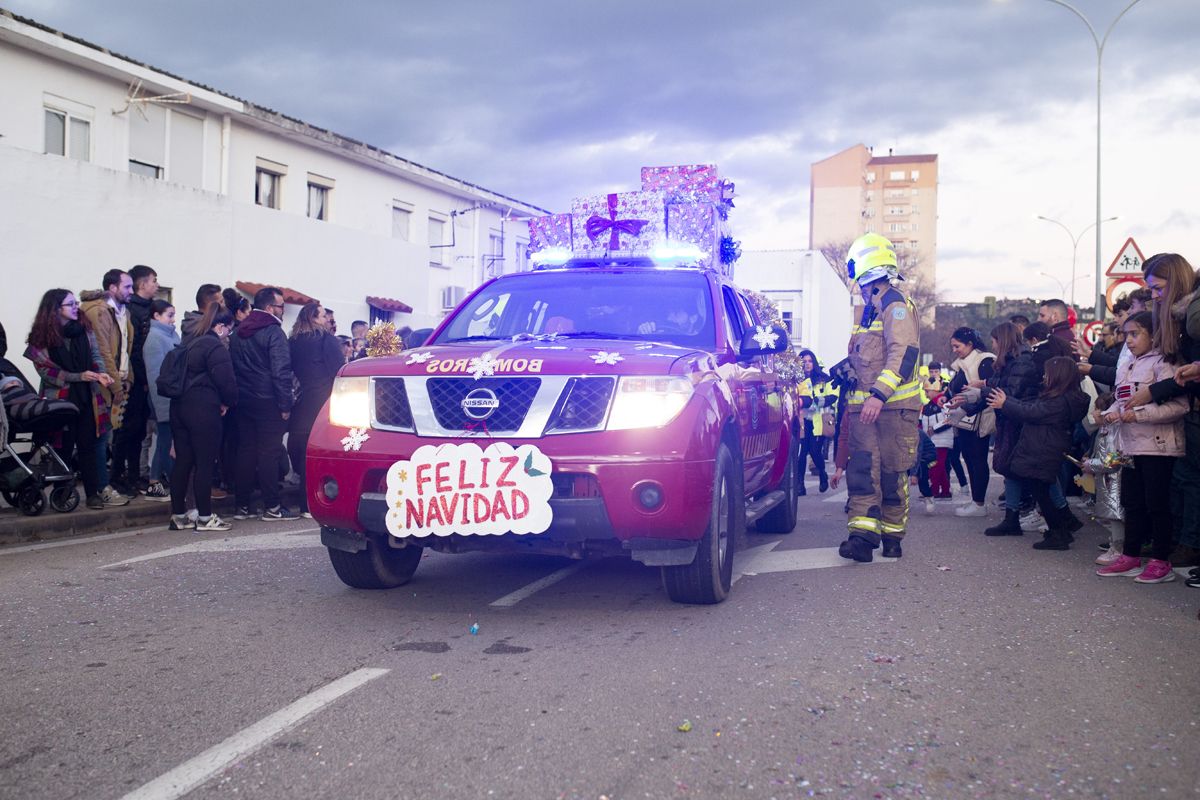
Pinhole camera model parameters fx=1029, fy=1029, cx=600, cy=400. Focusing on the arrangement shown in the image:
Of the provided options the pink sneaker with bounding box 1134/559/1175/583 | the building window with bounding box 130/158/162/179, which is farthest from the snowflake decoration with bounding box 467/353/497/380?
the building window with bounding box 130/158/162/179

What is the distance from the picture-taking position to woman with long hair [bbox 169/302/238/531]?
7957 mm

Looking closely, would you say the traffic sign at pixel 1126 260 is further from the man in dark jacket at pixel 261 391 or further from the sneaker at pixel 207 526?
the sneaker at pixel 207 526

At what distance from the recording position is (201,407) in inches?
314

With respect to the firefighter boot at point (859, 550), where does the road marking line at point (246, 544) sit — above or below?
below

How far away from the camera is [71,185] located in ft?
54.3

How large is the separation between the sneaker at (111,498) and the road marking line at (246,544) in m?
1.44

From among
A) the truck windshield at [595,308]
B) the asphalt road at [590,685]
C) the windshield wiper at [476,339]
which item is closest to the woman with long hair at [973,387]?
the asphalt road at [590,685]

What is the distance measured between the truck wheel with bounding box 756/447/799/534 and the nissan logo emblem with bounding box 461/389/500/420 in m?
3.83

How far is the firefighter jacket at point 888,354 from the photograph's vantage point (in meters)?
6.78

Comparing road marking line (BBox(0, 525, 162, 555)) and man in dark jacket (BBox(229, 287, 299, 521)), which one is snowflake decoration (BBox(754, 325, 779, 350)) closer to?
man in dark jacket (BBox(229, 287, 299, 521))

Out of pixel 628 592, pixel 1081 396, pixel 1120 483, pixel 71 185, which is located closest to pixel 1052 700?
pixel 628 592

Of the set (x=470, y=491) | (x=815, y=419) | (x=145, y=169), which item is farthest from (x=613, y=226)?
(x=145, y=169)

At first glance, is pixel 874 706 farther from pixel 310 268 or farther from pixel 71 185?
pixel 310 268

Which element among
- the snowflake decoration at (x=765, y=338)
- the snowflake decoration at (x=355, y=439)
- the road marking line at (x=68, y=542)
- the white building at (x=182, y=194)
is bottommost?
the road marking line at (x=68, y=542)
